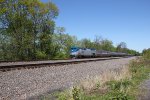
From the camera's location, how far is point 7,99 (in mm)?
11219

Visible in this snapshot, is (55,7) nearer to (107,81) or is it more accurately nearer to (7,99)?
(107,81)

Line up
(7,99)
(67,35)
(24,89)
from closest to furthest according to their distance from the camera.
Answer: (7,99) → (24,89) → (67,35)

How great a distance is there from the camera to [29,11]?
57938mm

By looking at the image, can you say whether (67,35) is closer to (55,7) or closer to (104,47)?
(55,7)

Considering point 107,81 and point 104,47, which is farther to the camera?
point 104,47

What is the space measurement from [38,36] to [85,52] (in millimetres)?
9798

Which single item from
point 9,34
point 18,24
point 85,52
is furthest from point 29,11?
point 85,52

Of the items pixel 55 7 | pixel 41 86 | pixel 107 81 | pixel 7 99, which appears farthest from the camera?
pixel 55 7

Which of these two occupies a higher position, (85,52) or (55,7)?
(55,7)

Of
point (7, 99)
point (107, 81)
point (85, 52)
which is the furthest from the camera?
point (85, 52)

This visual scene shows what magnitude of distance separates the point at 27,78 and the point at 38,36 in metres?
41.9

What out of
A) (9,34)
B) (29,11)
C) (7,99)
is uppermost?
(29,11)

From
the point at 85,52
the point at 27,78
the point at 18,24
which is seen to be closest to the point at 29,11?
the point at 18,24

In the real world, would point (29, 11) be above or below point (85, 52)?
above
